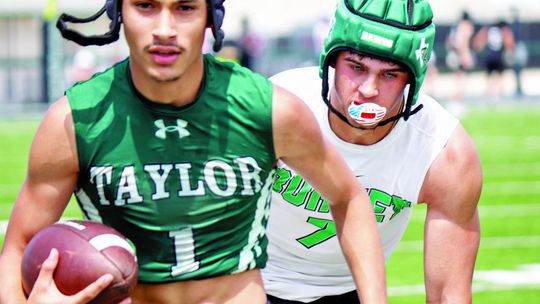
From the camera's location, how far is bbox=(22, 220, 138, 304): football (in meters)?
3.85

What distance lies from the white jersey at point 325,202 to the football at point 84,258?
1.32 m

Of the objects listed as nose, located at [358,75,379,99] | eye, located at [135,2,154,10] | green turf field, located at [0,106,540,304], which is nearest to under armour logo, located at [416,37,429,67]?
nose, located at [358,75,379,99]

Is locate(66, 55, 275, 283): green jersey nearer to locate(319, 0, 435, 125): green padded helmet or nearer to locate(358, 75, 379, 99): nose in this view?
locate(358, 75, 379, 99): nose

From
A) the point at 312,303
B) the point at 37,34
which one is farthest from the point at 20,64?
the point at 312,303

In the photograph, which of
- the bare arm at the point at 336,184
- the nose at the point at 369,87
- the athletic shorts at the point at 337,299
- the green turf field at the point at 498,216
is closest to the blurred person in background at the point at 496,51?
the green turf field at the point at 498,216

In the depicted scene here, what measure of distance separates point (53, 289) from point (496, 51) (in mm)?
25906

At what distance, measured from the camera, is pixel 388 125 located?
209 inches

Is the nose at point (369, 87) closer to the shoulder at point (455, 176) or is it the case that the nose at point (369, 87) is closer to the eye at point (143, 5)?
the shoulder at point (455, 176)

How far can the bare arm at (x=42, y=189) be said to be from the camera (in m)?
4.01

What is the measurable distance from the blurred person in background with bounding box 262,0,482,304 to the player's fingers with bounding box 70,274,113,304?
52.2 inches

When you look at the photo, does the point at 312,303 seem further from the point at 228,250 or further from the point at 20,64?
the point at 20,64

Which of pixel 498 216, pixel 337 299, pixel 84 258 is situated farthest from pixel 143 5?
pixel 498 216

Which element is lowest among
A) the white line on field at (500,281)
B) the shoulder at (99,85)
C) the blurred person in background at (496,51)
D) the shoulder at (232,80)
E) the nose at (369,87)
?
the blurred person in background at (496,51)

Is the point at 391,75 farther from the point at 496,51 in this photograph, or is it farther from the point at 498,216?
the point at 496,51
